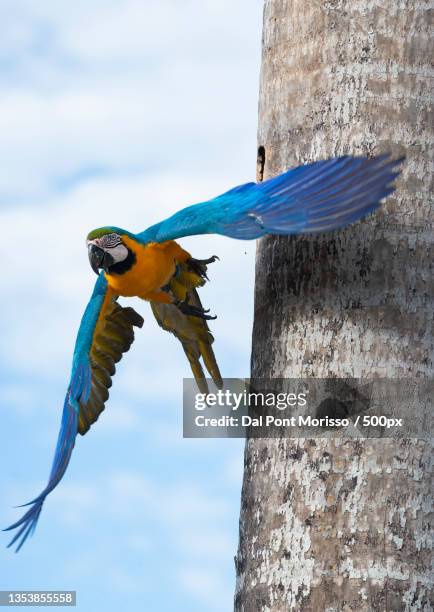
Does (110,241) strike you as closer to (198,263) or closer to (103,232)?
(103,232)

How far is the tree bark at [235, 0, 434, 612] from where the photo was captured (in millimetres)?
3289

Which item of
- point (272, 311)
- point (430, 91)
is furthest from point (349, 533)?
point (430, 91)

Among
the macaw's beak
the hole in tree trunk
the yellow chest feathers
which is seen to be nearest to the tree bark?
the hole in tree trunk

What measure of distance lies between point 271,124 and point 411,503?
1.50 metres

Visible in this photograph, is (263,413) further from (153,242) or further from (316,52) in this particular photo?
(316,52)

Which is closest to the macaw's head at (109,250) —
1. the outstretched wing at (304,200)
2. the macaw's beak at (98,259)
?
the macaw's beak at (98,259)

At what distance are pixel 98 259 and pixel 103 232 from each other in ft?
0.38

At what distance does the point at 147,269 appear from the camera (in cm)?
434

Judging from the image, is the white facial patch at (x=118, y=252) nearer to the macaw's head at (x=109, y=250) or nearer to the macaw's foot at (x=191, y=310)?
the macaw's head at (x=109, y=250)

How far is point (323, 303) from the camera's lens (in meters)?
3.55

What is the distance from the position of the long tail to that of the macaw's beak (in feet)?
1.47

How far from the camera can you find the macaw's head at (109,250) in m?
4.29

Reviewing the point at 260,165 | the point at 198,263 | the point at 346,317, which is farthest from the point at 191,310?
the point at 346,317

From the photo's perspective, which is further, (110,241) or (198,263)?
(198,263)
